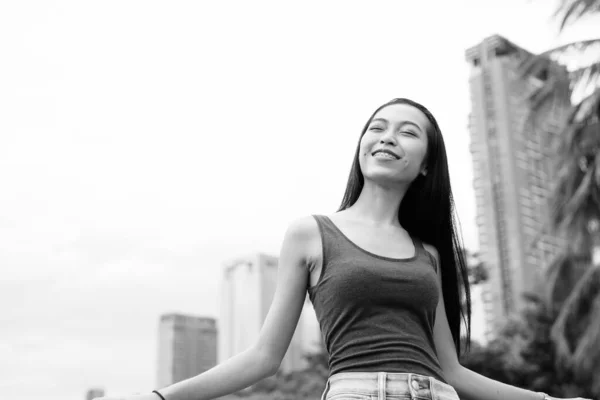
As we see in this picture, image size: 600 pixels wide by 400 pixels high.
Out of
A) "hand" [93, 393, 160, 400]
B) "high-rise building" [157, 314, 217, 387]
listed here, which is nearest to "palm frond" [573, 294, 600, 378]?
"hand" [93, 393, 160, 400]

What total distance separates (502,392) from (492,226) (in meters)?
45.4

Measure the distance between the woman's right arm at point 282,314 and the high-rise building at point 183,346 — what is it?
2811 cm

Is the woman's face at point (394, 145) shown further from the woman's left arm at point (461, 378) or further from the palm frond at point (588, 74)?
the palm frond at point (588, 74)

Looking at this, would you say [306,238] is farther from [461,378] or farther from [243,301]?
[243,301]

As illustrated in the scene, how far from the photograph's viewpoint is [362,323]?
2.02 metres

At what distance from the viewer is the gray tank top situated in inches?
77.8

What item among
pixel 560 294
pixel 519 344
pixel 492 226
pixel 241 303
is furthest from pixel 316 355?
pixel 492 226

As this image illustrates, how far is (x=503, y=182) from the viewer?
154 feet

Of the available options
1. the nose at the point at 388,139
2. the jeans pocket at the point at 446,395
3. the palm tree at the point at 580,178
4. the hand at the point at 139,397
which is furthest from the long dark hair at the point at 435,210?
the palm tree at the point at 580,178

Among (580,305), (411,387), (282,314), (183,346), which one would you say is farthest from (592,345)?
(183,346)

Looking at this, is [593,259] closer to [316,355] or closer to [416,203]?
[316,355]

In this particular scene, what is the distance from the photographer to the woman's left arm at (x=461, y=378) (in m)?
2.21

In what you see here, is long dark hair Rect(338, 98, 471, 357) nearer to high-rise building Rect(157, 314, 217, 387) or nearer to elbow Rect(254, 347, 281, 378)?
elbow Rect(254, 347, 281, 378)

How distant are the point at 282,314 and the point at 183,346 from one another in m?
31.7
